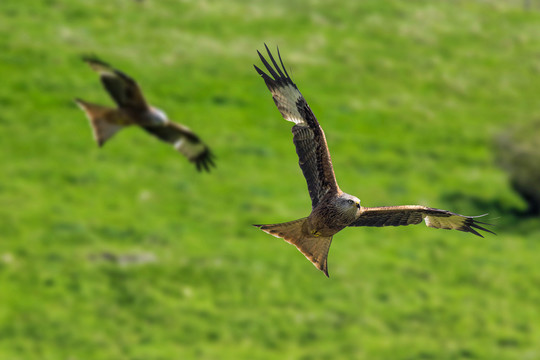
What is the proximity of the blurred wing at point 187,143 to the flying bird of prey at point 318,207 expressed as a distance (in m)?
3.67

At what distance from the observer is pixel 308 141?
6.65 meters

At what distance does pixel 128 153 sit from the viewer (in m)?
29.7

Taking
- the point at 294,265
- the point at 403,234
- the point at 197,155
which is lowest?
the point at 197,155

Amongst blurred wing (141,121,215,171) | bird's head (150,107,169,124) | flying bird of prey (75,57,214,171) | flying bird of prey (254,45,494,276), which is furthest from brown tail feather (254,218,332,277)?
blurred wing (141,121,215,171)

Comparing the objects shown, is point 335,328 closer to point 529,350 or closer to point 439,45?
point 529,350

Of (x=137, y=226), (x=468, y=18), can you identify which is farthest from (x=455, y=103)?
(x=137, y=226)

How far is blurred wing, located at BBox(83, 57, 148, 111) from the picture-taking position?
910cm

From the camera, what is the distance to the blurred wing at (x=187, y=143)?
10.4 metres

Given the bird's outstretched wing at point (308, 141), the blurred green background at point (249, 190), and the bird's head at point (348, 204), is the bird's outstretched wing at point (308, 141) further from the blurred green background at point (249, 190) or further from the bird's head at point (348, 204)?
the blurred green background at point (249, 190)

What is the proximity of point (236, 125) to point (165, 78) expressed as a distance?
3.94 meters

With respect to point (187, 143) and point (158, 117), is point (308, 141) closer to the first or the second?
point (158, 117)

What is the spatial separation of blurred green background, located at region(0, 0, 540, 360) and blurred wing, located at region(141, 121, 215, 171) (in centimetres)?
1032

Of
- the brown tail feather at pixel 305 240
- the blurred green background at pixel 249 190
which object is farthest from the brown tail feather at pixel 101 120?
the blurred green background at pixel 249 190

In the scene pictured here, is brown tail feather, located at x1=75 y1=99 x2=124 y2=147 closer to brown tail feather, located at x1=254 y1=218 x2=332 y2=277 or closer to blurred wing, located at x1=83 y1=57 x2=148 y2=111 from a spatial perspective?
blurred wing, located at x1=83 y1=57 x2=148 y2=111
